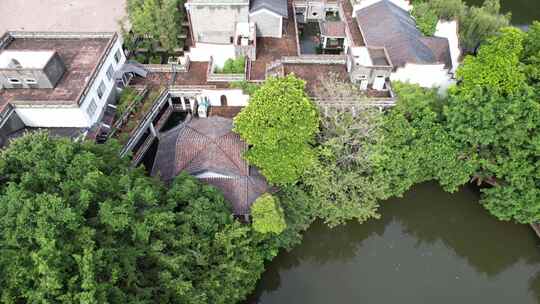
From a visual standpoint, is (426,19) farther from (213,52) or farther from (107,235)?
(107,235)

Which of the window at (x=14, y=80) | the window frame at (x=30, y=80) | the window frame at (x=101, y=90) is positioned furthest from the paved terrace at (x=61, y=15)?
the window frame at (x=30, y=80)

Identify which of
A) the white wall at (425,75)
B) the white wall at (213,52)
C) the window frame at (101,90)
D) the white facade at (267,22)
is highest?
the white facade at (267,22)

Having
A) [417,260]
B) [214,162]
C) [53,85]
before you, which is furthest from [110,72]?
[417,260]

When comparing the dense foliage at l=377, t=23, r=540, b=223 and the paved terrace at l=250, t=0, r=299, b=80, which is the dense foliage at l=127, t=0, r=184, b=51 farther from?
the dense foliage at l=377, t=23, r=540, b=223

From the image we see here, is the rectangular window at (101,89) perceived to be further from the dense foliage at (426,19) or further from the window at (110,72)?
the dense foliage at (426,19)

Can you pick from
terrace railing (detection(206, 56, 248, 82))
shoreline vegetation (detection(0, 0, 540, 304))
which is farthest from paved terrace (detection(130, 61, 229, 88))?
shoreline vegetation (detection(0, 0, 540, 304))

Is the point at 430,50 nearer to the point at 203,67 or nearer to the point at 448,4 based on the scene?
the point at 448,4

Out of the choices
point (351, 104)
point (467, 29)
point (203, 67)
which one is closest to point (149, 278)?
point (351, 104)
